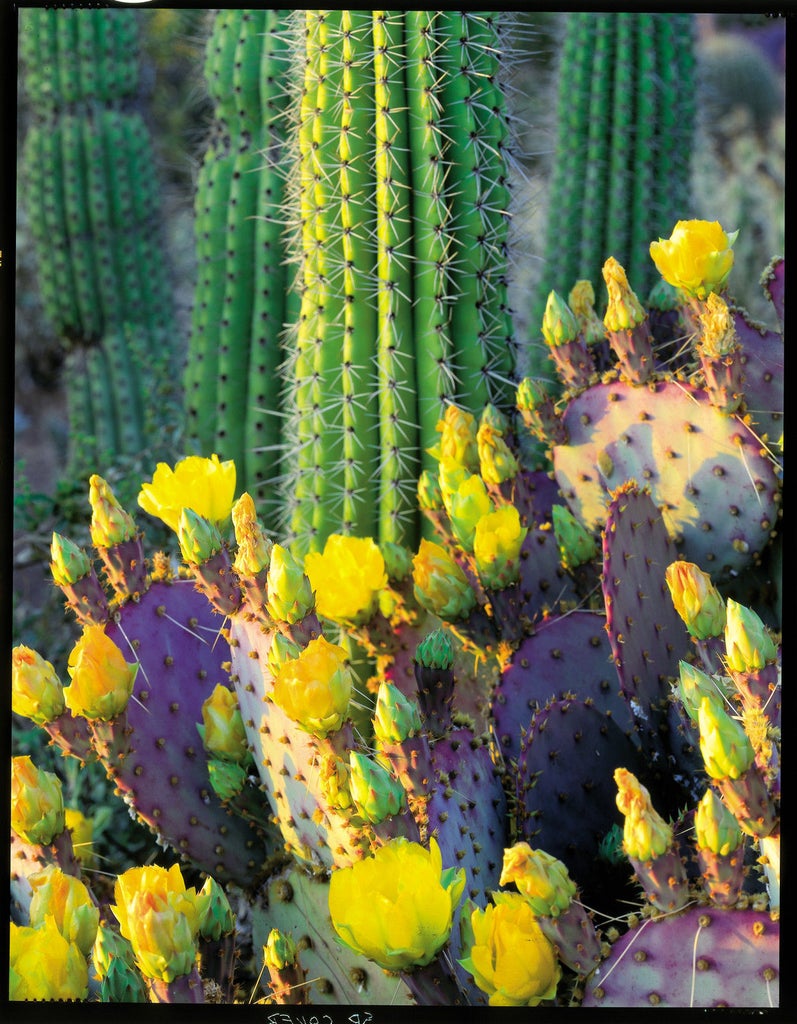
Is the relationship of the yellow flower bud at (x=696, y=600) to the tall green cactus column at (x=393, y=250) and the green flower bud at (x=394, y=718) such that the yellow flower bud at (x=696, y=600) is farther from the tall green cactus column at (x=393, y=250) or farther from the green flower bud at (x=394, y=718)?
the tall green cactus column at (x=393, y=250)

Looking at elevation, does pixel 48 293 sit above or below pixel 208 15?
below

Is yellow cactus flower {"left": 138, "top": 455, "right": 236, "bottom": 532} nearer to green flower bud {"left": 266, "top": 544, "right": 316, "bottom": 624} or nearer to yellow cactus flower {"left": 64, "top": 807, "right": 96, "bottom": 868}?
green flower bud {"left": 266, "top": 544, "right": 316, "bottom": 624}

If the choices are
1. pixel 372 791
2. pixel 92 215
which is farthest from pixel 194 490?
pixel 92 215

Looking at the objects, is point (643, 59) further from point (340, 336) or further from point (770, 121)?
point (340, 336)

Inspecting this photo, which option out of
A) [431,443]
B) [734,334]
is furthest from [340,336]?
[734,334]

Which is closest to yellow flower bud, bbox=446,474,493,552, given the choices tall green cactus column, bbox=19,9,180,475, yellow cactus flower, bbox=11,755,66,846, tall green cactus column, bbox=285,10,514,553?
tall green cactus column, bbox=285,10,514,553

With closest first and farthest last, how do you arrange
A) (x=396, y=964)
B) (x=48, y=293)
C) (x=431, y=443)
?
(x=396, y=964) → (x=431, y=443) → (x=48, y=293)

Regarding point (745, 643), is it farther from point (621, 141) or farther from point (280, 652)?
point (621, 141)
